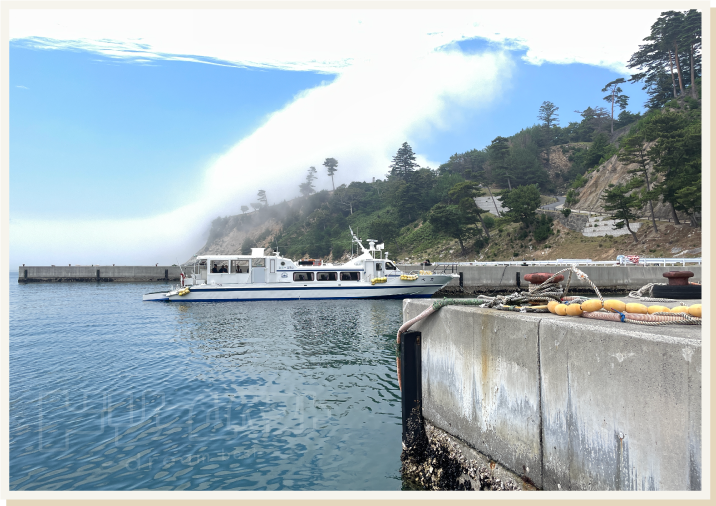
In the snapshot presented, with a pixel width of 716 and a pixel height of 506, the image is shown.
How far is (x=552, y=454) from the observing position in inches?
134

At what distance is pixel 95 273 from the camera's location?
177 ft

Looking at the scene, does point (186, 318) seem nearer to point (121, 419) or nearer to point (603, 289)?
point (121, 419)

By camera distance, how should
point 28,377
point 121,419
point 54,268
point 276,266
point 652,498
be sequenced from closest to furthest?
point 652,498 → point 121,419 → point 28,377 → point 276,266 → point 54,268

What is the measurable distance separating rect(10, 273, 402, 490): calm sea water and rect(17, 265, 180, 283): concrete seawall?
39.5 m

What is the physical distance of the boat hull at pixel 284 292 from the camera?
30.1 metres

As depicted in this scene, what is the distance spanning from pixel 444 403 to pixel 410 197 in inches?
2998

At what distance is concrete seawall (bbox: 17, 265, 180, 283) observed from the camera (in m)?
53.6

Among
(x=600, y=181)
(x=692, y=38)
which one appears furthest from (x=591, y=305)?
(x=692, y=38)

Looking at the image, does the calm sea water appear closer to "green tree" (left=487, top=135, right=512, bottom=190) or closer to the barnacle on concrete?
the barnacle on concrete

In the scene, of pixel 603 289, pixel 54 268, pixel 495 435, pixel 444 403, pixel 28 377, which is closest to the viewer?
pixel 495 435

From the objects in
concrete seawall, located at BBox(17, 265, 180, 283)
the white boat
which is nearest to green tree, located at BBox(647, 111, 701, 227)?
the white boat

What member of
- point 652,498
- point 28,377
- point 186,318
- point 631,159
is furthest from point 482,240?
point 652,498

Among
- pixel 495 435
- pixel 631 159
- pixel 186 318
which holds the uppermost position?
pixel 631 159

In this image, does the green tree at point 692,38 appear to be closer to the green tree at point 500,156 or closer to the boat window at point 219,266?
the green tree at point 500,156
